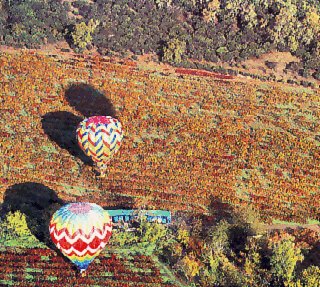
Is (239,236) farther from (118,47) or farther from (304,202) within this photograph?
(118,47)

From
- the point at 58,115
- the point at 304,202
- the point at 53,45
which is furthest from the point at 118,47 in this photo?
the point at 304,202

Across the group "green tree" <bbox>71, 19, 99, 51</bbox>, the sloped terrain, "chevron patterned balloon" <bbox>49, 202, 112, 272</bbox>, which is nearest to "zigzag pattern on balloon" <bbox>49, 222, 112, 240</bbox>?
"chevron patterned balloon" <bbox>49, 202, 112, 272</bbox>

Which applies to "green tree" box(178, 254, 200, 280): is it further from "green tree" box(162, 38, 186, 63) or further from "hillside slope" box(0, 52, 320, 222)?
"green tree" box(162, 38, 186, 63)

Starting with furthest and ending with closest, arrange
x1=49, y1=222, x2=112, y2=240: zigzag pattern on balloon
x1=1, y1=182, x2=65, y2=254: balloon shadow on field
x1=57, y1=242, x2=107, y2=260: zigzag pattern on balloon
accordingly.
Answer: x1=1, y1=182, x2=65, y2=254: balloon shadow on field
x1=57, y1=242, x2=107, y2=260: zigzag pattern on balloon
x1=49, y1=222, x2=112, y2=240: zigzag pattern on balloon

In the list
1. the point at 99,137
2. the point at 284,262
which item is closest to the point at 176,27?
the point at 99,137

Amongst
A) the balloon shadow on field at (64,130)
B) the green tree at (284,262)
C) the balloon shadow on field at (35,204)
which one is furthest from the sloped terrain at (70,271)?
the balloon shadow on field at (64,130)

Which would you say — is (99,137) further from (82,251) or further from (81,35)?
(81,35)
